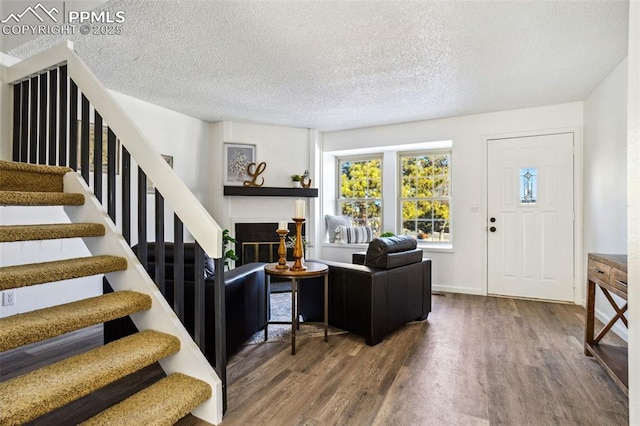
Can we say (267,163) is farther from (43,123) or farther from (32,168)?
(32,168)

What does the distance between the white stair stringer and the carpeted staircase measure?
0.11 feet

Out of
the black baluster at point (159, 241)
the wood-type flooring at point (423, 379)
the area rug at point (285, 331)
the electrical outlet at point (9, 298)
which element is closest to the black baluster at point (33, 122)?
the electrical outlet at point (9, 298)

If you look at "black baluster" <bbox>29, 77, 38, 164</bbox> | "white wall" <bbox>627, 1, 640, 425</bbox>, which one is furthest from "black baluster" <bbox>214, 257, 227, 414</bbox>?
"black baluster" <bbox>29, 77, 38, 164</bbox>

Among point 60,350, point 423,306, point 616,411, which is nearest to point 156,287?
point 60,350

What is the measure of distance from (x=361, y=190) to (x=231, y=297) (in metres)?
3.52

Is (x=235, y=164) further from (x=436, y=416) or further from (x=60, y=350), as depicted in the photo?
(x=436, y=416)

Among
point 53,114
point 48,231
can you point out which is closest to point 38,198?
point 48,231

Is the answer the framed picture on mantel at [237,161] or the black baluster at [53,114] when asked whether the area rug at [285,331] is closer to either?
the black baluster at [53,114]

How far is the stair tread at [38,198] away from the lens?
1.55 meters

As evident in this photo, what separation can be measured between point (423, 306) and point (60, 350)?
116 inches

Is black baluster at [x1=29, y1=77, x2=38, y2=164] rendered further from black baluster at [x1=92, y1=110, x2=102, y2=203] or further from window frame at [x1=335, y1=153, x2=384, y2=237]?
window frame at [x1=335, y1=153, x2=384, y2=237]

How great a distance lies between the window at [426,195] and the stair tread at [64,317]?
400 centimetres

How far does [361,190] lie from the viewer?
5324 mm

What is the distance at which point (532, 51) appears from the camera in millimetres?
2510
